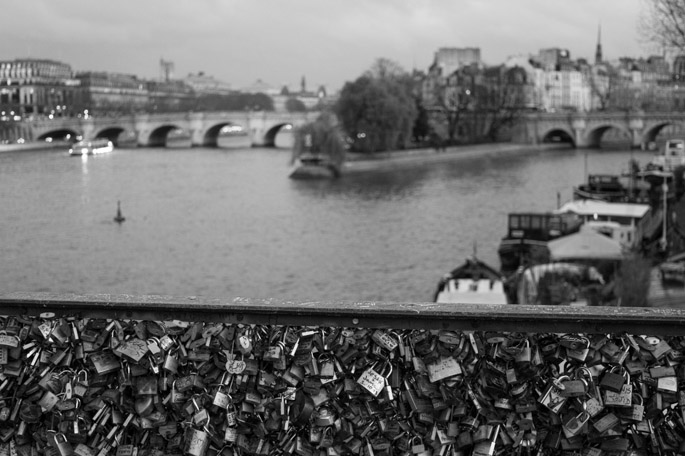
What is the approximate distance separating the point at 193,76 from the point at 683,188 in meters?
96.6

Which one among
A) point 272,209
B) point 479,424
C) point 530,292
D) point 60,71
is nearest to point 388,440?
point 479,424

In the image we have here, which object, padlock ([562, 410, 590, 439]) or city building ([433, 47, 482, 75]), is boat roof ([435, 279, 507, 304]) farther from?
city building ([433, 47, 482, 75])

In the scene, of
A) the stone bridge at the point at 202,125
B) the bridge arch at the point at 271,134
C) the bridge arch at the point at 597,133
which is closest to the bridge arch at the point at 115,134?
the stone bridge at the point at 202,125

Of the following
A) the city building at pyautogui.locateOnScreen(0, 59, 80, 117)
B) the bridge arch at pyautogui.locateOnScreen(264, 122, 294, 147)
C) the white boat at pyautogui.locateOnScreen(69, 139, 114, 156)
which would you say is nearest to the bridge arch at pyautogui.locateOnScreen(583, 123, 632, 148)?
the bridge arch at pyautogui.locateOnScreen(264, 122, 294, 147)

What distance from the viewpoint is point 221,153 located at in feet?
106

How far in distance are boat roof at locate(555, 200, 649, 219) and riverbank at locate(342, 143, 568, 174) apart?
1069 cm

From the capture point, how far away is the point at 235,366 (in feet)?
5.10

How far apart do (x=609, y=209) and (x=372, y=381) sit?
12.4 m

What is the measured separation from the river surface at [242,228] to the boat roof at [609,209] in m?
1.17

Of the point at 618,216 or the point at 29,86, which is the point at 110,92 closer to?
the point at 618,216

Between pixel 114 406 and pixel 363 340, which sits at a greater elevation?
pixel 363 340

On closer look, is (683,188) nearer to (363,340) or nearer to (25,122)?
(25,122)

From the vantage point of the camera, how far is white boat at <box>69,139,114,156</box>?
2016cm

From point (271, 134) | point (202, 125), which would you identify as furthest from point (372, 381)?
point (271, 134)
